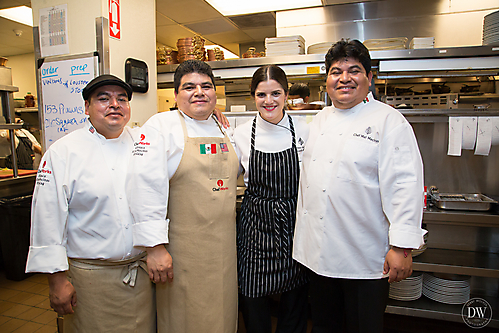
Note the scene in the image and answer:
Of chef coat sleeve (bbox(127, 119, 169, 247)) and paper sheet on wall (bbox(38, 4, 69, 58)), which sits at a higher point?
paper sheet on wall (bbox(38, 4, 69, 58))

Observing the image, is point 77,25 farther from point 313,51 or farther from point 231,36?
point 231,36

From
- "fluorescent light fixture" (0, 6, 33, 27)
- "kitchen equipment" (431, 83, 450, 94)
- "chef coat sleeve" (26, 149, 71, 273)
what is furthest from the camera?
"fluorescent light fixture" (0, 6, 33, 27)

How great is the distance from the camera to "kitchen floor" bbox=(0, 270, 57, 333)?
2582 millimetres

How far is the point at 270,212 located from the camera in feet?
5.55

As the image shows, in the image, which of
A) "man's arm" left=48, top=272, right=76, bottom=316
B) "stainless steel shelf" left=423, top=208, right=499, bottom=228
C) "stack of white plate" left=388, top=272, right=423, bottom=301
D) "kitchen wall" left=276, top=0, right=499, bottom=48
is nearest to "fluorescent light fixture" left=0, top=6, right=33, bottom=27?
"kitchen wall" left=276, top=0, right=499, bottom=48

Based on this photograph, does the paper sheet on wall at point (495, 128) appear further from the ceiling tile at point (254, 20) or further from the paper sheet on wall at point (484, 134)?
the ceiling tile at point (254, 20)

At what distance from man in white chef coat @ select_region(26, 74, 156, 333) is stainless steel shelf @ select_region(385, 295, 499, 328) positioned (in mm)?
2038

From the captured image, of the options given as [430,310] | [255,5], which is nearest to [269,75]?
[430,310]

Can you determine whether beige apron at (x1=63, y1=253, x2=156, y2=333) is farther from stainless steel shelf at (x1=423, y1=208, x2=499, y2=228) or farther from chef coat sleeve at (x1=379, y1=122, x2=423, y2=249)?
stainless steel shelf at (x1=423, y1=208, x2=499, y2=228)

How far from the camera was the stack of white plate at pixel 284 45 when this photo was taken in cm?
280

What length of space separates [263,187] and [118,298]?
0.91m

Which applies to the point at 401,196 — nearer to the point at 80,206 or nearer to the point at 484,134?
the point at 80,206

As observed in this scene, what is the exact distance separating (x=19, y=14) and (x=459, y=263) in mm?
6415

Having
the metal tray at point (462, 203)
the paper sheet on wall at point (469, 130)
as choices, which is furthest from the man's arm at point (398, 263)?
the paper sheet on wall at point (469, 130)
